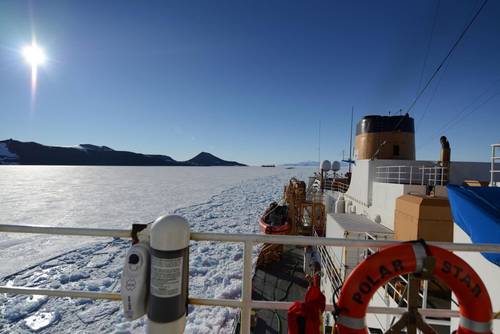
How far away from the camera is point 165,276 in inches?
53.3

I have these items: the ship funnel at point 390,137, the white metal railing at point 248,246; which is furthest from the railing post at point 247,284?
the ship funnel at point 390,137

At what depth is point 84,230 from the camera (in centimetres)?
157

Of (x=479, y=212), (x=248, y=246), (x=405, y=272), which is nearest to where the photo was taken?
(x=405, y=272)

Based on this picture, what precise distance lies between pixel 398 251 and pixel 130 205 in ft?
97.7

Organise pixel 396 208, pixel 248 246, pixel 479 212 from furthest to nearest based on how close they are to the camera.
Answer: pixel 396 208 < pixel 479 212 < pixel 248 246

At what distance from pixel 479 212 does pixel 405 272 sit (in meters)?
1.26

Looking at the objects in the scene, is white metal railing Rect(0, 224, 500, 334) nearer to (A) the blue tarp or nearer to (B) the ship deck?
(A) the blue tarp

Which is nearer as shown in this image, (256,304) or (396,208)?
(256,304)

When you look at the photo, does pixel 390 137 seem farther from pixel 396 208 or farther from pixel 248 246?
pixel 248 246

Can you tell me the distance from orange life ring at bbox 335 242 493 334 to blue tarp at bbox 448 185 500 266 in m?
0.82

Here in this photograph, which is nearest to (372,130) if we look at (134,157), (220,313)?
(220,313)

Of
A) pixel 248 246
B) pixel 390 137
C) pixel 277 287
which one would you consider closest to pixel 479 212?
pixel 248 246

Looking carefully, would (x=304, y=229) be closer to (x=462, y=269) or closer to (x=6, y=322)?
(x=6, y=322)

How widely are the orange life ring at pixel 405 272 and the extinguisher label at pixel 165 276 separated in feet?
2.78
